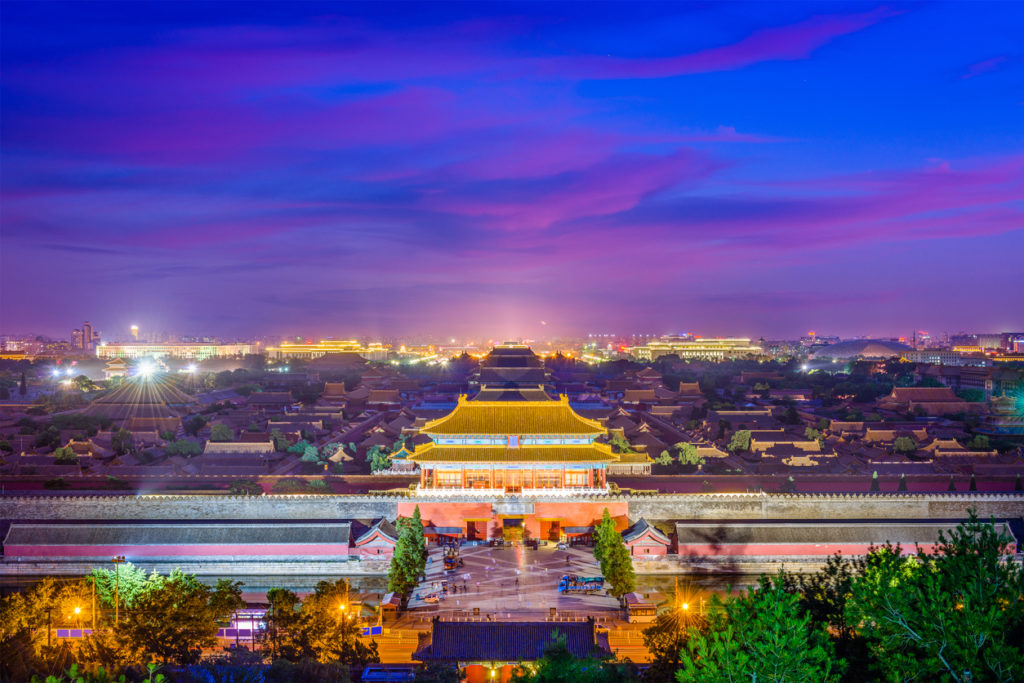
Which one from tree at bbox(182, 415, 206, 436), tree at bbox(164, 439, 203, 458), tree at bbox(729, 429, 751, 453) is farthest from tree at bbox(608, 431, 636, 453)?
tree at bbox(182, 415, 206, 436)

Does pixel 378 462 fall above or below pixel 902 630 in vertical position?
above

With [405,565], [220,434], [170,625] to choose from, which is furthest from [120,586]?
[220,434]

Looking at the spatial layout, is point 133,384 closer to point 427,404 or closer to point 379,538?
point 427,404

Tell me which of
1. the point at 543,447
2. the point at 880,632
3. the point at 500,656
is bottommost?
the point at 500,656

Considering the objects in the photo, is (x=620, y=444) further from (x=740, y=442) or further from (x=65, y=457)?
(x=65, y=457)

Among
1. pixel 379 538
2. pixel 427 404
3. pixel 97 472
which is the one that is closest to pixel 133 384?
pixel 427 404

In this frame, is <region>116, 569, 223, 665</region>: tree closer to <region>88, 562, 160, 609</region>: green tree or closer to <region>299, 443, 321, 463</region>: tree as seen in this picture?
<region>88, 562, 160, 609</region>: green tree
